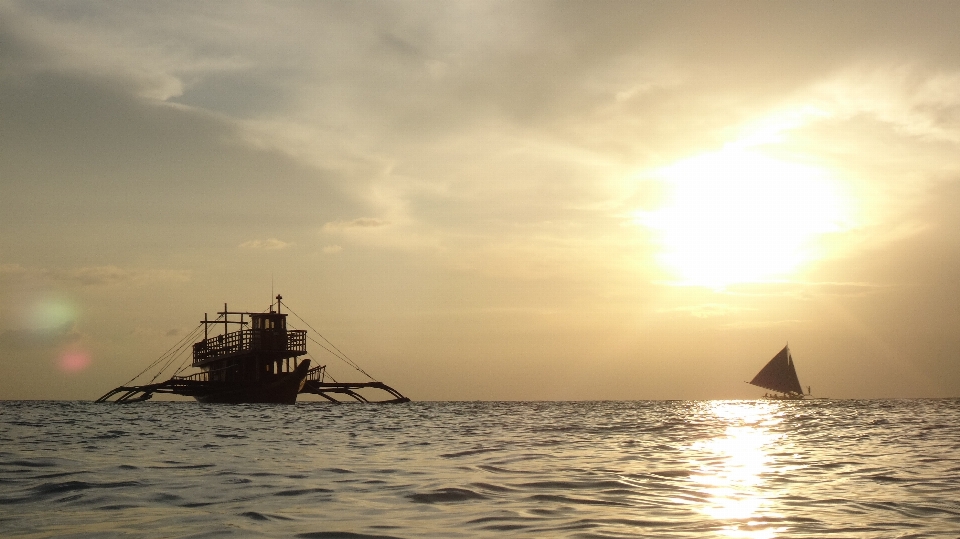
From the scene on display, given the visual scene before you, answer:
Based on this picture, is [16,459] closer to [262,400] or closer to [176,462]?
[176,462]

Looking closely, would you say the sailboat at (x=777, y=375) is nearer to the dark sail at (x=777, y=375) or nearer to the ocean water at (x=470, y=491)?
the dark sail at (x=777, y=375)

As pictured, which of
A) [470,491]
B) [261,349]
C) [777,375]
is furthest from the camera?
[777,375]

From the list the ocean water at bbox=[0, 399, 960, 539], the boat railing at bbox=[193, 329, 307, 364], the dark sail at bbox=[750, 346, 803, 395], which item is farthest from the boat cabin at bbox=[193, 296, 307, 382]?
the dark sail at bbox=[750, 346, 803, 395]

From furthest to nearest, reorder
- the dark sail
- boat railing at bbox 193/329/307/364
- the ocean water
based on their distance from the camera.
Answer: the dark sail
boat railing at bbox 193/329/307/364
the ocean water

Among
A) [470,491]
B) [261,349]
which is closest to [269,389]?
[261,349]

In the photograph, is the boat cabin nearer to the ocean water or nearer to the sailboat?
the ocean water

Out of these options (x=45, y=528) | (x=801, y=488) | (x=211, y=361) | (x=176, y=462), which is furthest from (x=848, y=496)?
(x=211, y=361)

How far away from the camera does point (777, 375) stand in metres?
153

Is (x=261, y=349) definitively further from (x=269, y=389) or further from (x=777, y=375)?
(x=777, y=375)

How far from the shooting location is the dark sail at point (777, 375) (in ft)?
501

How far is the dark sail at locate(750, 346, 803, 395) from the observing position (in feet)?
501

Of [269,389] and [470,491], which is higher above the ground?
[269,389]

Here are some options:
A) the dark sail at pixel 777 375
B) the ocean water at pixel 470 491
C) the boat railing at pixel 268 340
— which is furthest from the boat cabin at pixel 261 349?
the dark sail at pixel 777 375

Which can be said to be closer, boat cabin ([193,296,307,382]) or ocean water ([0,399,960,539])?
ocean water ([0,399,960,539])
